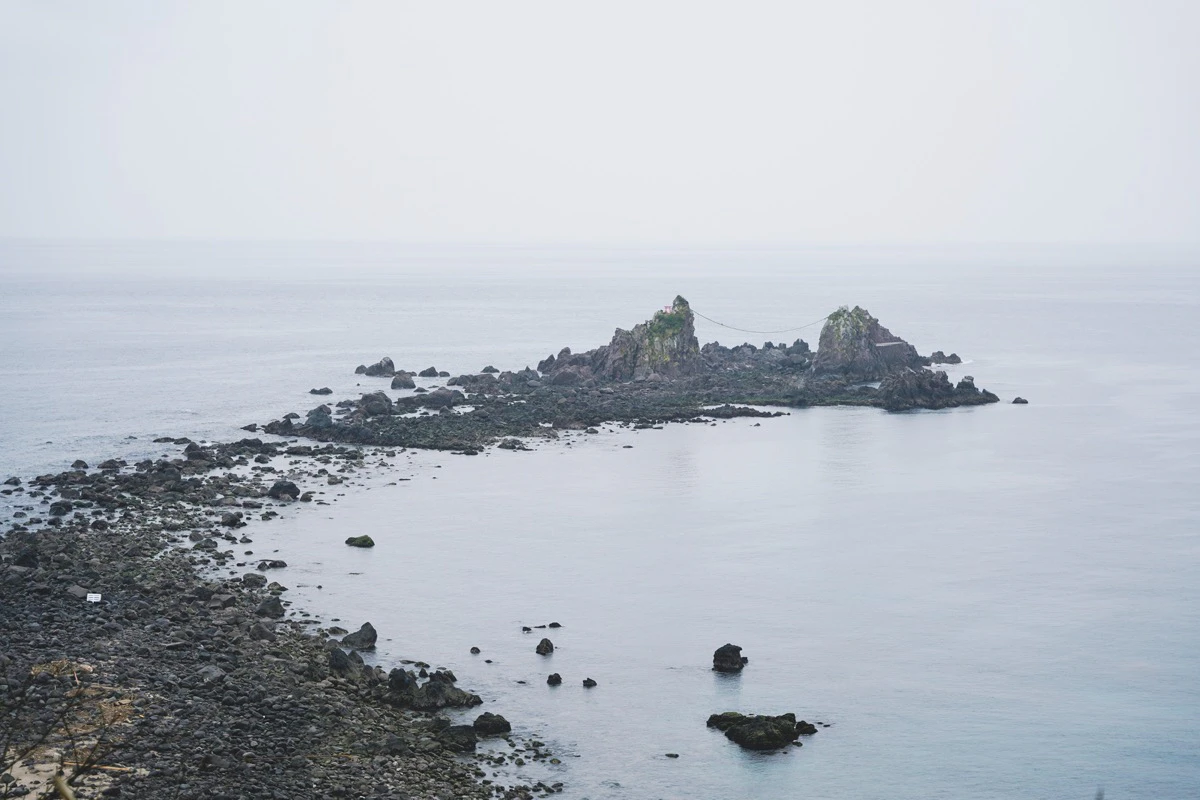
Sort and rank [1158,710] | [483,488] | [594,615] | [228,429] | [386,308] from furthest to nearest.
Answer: [386,308]
[228,429]
[483,488]
[594,615]
[1158,710]

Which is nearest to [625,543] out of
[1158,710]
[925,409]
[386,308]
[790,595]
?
[790,595]

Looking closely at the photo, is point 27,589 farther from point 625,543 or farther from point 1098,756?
point 1098,756

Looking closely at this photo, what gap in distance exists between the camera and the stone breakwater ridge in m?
28.0

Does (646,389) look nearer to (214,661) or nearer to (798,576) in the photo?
(798,576)

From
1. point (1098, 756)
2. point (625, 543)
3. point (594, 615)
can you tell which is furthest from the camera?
point (625, 543)

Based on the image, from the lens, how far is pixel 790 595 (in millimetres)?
46125

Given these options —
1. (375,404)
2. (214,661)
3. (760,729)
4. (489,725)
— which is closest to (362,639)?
(214,661)

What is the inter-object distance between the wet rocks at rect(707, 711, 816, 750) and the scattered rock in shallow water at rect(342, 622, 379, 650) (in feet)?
35.9

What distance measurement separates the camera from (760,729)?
106 feet

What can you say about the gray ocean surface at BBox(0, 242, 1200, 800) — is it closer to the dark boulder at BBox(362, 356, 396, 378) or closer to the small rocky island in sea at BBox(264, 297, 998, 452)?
the dark boulder at BBox(362, 356, 396, 378)

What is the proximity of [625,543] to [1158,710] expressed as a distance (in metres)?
23.7

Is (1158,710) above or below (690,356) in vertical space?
below

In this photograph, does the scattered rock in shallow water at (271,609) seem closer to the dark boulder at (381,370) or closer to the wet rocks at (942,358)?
the dark boulder at (381,370)

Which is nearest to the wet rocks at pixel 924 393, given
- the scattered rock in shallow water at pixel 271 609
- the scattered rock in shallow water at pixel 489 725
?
the scattered rock in shallow water at pixel 271 609
